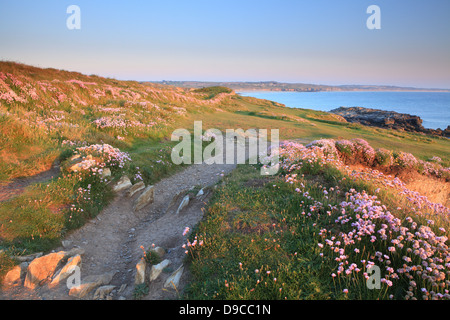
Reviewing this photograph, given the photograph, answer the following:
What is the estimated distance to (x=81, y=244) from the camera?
6773 millimetres

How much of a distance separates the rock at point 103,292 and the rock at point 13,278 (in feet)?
5.33

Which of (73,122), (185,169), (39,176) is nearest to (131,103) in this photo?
(73,122)

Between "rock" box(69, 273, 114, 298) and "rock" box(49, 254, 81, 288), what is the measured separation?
0.46 meters

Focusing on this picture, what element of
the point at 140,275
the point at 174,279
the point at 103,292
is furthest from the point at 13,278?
the point at 174,279

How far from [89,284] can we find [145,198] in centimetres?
456

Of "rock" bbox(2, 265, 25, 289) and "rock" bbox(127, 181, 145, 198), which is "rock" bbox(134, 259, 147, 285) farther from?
"rock" bbox(127, 181, 145, 198)

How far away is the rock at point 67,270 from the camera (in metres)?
5.14

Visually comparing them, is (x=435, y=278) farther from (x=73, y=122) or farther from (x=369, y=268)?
(x=73, y=122)

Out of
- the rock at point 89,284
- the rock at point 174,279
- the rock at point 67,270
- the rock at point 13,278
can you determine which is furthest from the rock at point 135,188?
the rock at point 174,279

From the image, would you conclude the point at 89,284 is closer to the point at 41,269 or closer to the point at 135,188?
the point at 41,269

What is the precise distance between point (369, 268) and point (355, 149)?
11.0 meters

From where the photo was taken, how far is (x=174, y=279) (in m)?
4.98

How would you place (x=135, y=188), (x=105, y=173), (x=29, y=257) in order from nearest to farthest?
(x=29, y=257) < (x=105, y=173) < (x=135, y=188)

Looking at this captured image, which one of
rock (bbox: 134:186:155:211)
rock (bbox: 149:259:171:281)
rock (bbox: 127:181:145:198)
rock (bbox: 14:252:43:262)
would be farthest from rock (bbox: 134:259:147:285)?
rock (bbox: 127:181:145:198)
